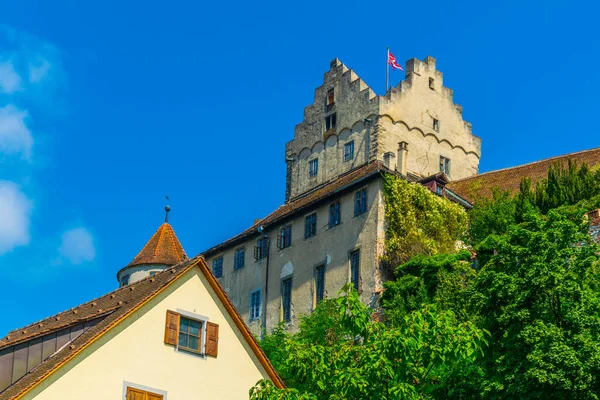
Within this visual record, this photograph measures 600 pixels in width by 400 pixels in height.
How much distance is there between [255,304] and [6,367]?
96.0ft

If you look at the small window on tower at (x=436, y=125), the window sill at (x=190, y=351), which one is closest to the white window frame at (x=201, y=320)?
the window sill at (x=190, y=351)

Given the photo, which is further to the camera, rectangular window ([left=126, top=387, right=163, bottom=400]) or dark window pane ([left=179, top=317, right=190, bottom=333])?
dark window pane ([left=179, top=317, right=190, bottom=333])

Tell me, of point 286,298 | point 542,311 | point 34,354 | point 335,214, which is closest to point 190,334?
point 34,354

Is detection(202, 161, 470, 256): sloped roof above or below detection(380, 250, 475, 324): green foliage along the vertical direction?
above

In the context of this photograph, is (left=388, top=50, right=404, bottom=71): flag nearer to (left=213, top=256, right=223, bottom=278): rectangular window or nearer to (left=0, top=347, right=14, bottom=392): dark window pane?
(left=213, top=256, right=223, bottom=278): rectangular window

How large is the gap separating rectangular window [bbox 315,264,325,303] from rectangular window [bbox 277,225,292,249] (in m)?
2.73

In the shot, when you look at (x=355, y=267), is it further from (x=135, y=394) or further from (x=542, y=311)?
(x=135, y=394)

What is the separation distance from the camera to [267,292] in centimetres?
5550

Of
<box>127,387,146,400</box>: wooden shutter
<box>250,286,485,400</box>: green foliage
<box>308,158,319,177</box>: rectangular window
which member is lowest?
<box>127,387,146,400</box>: wooden shutter

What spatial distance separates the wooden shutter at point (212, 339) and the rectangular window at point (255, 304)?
→ 90.2 ft

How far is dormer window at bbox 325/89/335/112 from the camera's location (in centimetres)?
6359

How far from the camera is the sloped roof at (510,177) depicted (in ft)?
185

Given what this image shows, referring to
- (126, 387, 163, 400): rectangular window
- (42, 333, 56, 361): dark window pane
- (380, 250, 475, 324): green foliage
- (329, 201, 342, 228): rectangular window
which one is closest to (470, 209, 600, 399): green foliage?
(126, 387, 163, 400): rectangular window

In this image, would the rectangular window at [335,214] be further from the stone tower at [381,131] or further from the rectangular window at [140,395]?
the rectangular window at [140,395]
